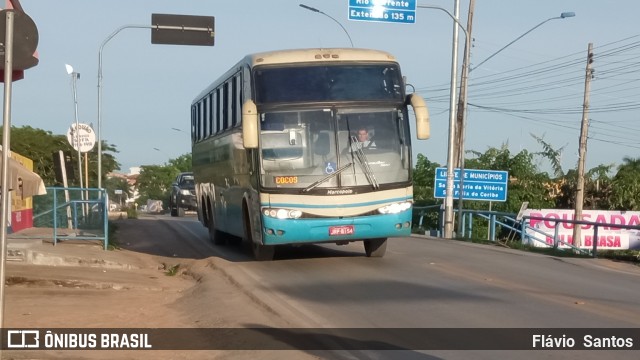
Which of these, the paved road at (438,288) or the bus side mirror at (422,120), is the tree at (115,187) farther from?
the bus side mirror at (422,120)

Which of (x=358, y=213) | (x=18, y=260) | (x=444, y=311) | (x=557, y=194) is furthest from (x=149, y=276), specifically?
(x=557, y=194)

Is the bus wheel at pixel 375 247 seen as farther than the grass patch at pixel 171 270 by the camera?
Yes

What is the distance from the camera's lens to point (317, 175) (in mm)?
17312

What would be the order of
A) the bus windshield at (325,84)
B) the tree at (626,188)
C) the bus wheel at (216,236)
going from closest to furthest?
the bus windshield at (325,84), the bus wheel at (216,236), the tree at (626,188)

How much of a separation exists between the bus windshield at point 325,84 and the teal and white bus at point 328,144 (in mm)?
18

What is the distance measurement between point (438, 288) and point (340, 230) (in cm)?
318

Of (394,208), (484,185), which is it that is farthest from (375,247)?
(484,185)

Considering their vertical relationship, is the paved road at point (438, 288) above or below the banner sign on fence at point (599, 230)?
above

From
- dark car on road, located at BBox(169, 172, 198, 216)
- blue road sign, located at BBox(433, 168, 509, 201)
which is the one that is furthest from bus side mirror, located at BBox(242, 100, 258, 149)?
dark car on road, located at BBox(169, 172, 198, 216)

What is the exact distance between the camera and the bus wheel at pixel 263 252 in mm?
18953

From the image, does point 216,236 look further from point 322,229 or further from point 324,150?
point 324,150

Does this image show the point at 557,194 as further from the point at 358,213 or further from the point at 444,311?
the point at 444,311

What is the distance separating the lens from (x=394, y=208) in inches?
696

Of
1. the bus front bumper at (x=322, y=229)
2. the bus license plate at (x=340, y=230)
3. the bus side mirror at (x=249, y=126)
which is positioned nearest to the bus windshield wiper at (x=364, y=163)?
the bus front bumper at (x=322, y=229)
